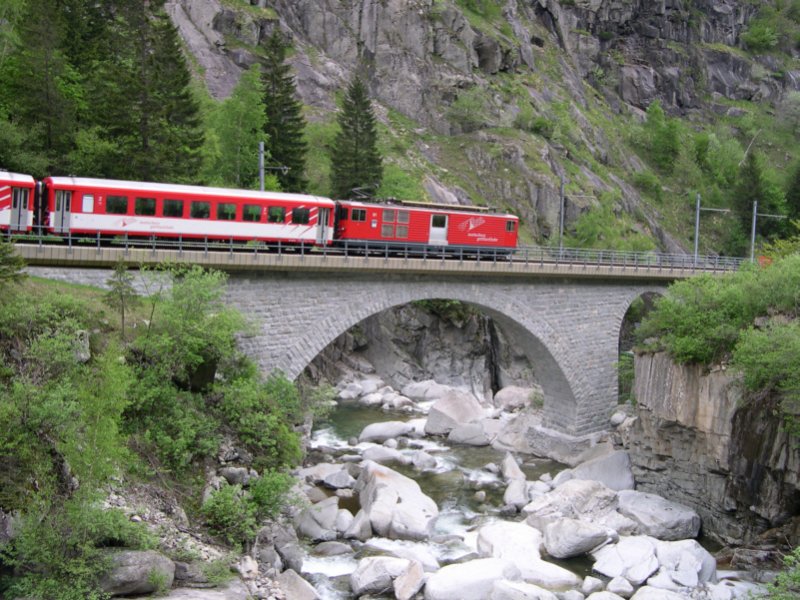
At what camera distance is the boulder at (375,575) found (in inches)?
627

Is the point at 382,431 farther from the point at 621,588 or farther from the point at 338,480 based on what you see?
the point at 621,588

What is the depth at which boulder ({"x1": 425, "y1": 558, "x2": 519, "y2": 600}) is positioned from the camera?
15578mm

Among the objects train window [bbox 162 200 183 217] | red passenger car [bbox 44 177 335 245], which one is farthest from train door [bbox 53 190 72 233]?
train window [bbox 162 200 183 217]

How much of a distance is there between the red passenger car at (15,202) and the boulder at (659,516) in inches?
746

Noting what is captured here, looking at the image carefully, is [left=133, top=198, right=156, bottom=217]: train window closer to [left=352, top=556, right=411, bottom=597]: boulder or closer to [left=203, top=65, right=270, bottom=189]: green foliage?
[left=352, top=556, right=411, bottom=597]: boulder

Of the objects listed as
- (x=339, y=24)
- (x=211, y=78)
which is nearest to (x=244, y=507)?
(x=211, y=78)

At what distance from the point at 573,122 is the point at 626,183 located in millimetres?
7070

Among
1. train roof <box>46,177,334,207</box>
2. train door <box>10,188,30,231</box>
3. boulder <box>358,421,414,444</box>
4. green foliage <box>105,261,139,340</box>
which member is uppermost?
train roof <box>46,177,334,207</box>

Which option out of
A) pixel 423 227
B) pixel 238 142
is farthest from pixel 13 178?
pixel 238 142

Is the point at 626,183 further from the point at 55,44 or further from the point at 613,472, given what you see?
the point at 55,44

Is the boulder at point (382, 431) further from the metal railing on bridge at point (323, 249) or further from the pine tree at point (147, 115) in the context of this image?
the pine tree at point (147, 115)

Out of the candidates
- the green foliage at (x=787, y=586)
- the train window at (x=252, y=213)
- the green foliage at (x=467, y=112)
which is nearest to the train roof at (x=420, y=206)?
the train window at (x=252, y=213)

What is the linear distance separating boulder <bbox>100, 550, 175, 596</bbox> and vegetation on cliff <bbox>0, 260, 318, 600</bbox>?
0.22 meters

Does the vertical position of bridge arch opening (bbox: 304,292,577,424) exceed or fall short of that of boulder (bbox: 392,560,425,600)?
it exceeds it
